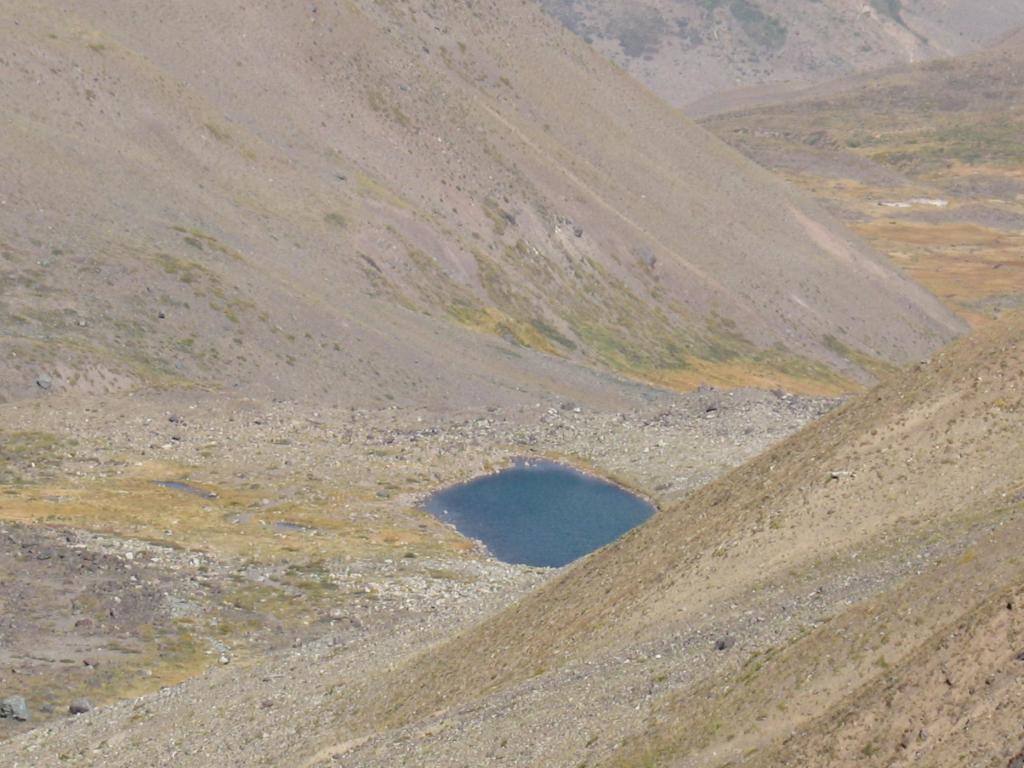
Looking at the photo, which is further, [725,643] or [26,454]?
[26,454]

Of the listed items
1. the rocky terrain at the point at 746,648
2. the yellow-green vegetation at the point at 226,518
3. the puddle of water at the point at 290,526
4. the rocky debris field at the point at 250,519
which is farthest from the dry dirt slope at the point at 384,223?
the rocky terrain at the point at 746,648

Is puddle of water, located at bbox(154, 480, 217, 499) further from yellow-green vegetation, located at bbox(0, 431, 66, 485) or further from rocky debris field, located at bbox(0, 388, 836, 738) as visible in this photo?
yellow-green vegetation, located at bbox(0, 431, 66, 485)

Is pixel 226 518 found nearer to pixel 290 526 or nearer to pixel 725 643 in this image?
pixel 290 526

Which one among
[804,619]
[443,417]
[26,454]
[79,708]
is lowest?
[26,454]

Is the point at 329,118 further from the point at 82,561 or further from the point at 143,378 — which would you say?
the point at 82,561

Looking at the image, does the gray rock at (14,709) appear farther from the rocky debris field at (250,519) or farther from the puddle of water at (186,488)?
the puddle of water at (186,488)

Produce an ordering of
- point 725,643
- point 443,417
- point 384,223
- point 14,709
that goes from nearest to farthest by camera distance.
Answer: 1. point 725,643
2. point 14,709
3. point 443,417
4. point 384,223

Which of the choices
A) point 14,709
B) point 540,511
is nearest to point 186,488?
point 540,511

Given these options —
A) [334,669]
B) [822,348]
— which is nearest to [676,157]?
[822,348]
